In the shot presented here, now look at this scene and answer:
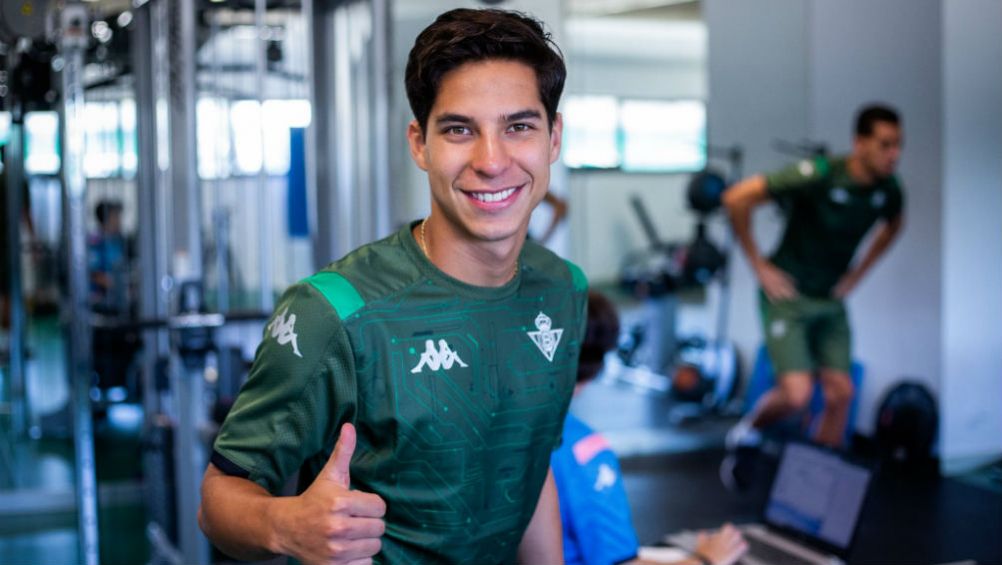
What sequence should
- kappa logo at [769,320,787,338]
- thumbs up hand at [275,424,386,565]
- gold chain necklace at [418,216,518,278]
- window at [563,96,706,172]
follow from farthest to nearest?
1. window at [563,96,706,172]
2. kappa logo at [769,320,787,338]
3. gold chain necklace at [418,216,518,278]
4. thumbs up hand at [275,424,386,565]

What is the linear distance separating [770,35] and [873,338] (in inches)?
67.0

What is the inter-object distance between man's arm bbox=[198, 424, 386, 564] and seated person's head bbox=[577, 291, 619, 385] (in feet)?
2.82

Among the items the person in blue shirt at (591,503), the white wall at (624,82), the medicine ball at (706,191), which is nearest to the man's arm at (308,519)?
the person in blue shirt at (591,503)

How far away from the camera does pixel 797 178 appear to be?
13.9 ft

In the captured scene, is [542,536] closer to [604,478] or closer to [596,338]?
[604,478]

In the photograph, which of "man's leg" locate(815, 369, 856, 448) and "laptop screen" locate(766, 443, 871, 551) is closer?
"laptop screen" locate(766, 443, 871, 551)

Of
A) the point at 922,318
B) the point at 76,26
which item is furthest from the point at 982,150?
the point at 76,26

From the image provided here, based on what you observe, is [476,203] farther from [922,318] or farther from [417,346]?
[922,318]

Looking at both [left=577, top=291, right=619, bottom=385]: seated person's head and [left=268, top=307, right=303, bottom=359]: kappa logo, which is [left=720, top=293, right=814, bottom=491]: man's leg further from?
[left=268, top=307, right=303, bottom=359]: kappa logo

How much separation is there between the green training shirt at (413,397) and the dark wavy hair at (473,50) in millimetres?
196

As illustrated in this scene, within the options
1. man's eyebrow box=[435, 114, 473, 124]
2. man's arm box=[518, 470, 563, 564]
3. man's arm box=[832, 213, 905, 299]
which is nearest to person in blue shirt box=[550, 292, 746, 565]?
man's arm box=[518, 470, 563, 564]

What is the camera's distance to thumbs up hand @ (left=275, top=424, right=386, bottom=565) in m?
0.97

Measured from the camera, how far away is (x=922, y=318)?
16.0ft

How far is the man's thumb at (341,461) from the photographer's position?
1008mm
